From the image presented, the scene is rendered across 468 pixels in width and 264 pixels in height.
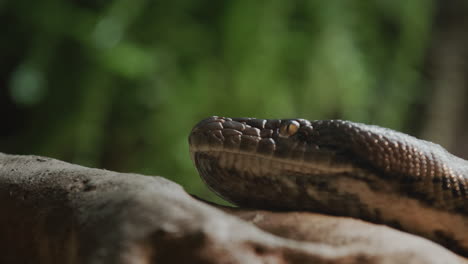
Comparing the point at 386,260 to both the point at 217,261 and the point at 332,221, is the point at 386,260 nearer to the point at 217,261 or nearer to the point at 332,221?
the point at 332,221

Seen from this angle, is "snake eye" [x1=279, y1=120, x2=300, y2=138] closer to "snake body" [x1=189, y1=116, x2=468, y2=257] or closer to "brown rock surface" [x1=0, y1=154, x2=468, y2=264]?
"snake body" [x1=189, y1=116, x2=468, y2=257]

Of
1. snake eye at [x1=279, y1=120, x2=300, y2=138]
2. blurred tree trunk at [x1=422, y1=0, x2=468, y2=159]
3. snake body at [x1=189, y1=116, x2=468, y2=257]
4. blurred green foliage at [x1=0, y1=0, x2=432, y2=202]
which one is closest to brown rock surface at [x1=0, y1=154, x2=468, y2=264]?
snake body at [x1=189, y1=116, x2=468, y2=257]

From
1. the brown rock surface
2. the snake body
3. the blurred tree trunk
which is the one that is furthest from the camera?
the blurred tree trunk

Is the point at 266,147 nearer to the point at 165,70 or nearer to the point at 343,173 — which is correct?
the point at 343,173

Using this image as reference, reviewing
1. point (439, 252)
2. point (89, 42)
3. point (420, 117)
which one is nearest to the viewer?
point (439, 252)

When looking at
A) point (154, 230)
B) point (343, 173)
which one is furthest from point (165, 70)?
point (154, 230)

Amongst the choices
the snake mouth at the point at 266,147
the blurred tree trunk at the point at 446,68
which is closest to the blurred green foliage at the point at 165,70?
the blurred tree trunk at the point at 446,68

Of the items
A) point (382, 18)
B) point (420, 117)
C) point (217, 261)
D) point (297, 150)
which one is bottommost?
point (420, 117)

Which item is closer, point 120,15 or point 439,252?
point 439,252

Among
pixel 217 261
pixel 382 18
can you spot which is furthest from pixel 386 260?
pixel 382 18
